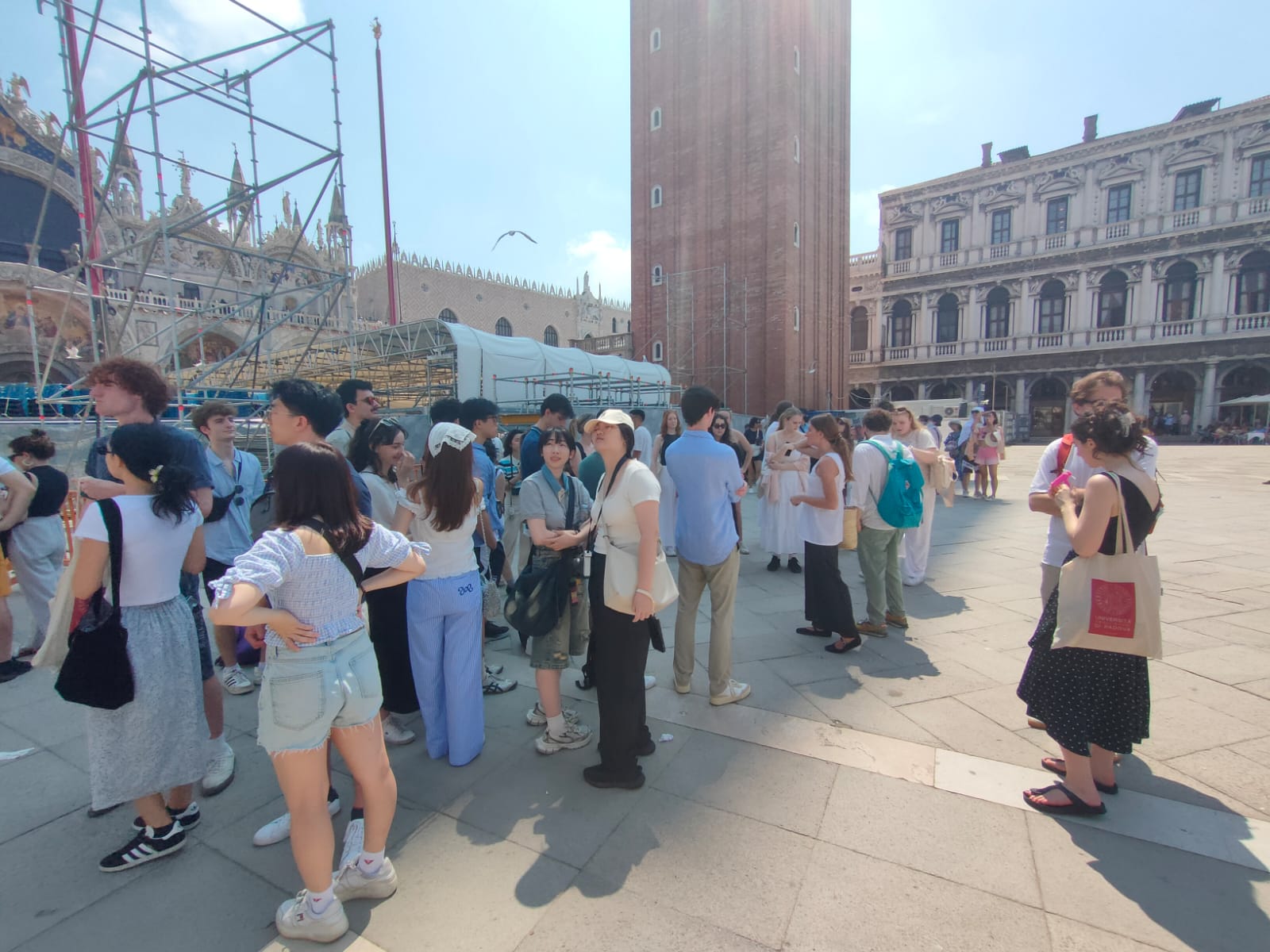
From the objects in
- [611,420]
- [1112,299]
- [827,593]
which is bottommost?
[827,593]

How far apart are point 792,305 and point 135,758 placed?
24409 mm

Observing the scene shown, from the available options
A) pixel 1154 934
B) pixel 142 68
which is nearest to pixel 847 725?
pixel 1154 934

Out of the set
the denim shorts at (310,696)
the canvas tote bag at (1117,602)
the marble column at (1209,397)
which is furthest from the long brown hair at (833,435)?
the marble column at (1209,397)

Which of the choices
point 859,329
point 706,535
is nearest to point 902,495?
point 706,535

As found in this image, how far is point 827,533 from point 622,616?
2.00 m

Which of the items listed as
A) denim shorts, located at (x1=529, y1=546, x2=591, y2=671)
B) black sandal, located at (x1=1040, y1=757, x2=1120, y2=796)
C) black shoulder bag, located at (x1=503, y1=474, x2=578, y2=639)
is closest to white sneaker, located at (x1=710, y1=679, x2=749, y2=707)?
denim shorts, located at (x1=529, y1=546, x2=591, y2=671)

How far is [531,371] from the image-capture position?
45.4 feet

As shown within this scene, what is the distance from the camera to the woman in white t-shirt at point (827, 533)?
4109mm

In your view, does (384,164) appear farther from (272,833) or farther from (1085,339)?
(1085,339)

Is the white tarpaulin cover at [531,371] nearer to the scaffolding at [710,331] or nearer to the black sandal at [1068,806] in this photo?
→ the scaffolding at [710,331]

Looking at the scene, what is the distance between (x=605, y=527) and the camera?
2.82 metres

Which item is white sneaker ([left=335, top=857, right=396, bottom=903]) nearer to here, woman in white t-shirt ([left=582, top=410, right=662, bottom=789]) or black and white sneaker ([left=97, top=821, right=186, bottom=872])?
black and white sneaker ([left=97, top=821, right=186, bottom=872])

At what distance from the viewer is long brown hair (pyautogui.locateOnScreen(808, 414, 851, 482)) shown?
4.34 meters

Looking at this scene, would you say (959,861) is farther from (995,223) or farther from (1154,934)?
(995,223)
